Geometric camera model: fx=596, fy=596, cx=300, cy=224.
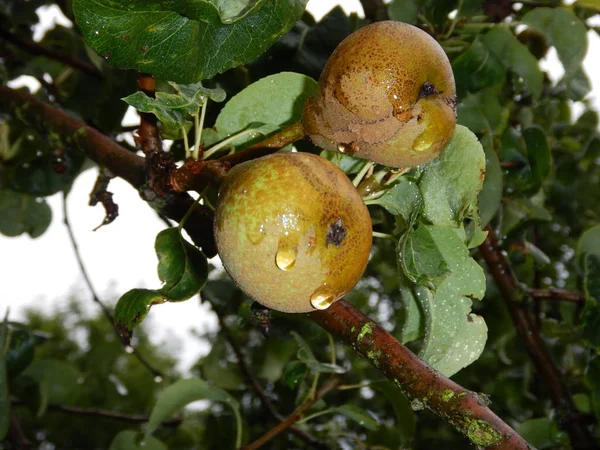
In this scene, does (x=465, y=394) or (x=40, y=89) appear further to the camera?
(x=40, y=89)

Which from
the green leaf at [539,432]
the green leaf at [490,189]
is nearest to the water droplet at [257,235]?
the green leaf at [490,189]

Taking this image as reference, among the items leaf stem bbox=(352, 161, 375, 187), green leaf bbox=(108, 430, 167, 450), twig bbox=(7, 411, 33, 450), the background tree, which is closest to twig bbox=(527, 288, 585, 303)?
the background tree

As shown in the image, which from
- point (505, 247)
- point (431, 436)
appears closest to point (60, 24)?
point (505, 247)

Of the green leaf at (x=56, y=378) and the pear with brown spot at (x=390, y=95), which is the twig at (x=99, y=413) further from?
the pear with brown spot at (x=390, y=95)

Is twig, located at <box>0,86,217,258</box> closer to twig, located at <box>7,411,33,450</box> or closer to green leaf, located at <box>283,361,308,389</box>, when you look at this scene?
green leaf, located at <box>283,361,308,389</box>

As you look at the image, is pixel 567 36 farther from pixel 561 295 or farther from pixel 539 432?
pixel 539 432

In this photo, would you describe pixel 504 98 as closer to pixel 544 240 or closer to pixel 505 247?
pixel 505 247

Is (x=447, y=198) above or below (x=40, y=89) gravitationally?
above

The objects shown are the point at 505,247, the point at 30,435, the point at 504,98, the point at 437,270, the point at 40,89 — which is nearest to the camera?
the point at 437,270

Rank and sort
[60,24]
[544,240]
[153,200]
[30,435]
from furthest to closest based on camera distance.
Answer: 1. [30,435]
2. [544,240]
3. [60,24]
4. [153,200]
